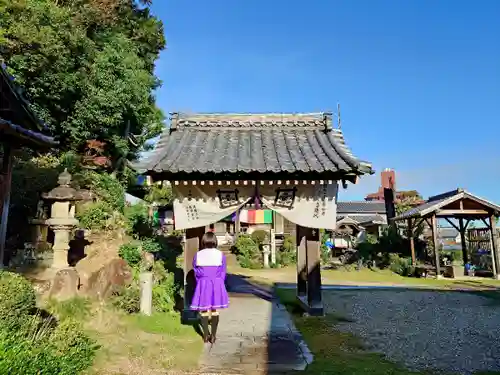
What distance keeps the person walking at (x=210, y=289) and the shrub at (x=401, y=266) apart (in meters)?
17.4

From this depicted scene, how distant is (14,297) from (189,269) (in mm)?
3793

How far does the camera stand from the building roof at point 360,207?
42.3m

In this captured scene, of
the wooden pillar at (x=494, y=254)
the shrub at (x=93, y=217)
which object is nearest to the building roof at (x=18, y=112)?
the shrub at (x=93, y=217)

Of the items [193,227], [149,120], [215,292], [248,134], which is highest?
[149,120]

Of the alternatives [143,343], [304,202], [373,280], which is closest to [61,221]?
[143,343]

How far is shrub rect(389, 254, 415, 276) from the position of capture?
69.2 feet

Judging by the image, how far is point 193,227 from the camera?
816cm

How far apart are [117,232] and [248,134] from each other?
7.80 metres

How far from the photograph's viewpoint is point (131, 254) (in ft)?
36.0

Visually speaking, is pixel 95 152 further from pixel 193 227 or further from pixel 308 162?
pixel 308 162

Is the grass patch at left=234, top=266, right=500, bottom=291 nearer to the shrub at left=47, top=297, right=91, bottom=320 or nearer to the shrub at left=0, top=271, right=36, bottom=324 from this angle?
the shrub at left=47, top=297, right=91, bottom=320

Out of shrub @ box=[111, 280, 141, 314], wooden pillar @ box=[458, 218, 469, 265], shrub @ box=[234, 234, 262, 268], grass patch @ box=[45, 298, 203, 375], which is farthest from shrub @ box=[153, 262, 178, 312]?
wooden pillar @ box=[458, 218, 469, 265]

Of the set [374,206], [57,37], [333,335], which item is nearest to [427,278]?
[333,335]

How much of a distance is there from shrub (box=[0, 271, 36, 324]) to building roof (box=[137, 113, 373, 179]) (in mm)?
3042
